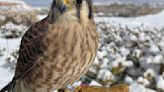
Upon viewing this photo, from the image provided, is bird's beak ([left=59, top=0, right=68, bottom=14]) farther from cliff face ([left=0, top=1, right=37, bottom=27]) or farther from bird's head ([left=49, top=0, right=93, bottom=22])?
cliff face ([left=0, top=1, right=37, bottom=27])

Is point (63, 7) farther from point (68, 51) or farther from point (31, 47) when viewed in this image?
point (31, 47)

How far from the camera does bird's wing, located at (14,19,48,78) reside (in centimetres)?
304

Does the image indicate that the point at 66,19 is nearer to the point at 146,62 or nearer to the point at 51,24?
the point at 51,24

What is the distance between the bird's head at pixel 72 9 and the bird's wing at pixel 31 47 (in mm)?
138

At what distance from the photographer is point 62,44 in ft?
9.64

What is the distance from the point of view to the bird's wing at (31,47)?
3.04 m

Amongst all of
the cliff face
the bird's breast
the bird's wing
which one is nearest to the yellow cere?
the bird's breast

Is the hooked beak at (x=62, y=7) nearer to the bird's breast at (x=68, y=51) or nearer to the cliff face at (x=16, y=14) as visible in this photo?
the bird's breast at (x=68, y=51)

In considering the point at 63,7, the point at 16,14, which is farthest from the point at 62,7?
the point at 16,14

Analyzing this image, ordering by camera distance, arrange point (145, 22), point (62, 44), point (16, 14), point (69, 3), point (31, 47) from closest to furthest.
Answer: point (69, 3)
point (62, 44)
point (31, 47)
point (16, 14)
point (145, 22)

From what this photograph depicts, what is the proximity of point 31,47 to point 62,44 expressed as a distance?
305mm

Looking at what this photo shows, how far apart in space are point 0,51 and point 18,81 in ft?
22.0

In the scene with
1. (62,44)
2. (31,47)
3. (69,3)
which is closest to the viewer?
(69,3)

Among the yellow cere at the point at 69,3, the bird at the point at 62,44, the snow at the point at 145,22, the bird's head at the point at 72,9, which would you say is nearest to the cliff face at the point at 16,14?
the snow at the point at 145,22
